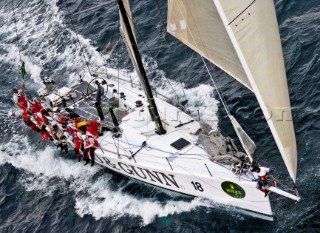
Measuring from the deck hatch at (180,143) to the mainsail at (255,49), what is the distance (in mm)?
5066

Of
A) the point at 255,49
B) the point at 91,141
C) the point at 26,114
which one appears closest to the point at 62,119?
the point at 91,141

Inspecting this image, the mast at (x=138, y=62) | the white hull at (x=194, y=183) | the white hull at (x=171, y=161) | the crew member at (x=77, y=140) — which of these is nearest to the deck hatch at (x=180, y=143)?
the white hull at (x=171, y=161)

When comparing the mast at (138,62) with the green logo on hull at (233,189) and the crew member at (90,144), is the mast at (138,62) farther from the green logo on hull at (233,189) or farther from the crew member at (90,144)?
the green logo on hull at (233,189)

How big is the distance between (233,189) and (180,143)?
3.21 metres

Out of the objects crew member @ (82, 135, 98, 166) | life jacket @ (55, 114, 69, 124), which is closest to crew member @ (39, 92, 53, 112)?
life jacket @ (55, 114, 69, 124)

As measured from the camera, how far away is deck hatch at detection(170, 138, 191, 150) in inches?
752

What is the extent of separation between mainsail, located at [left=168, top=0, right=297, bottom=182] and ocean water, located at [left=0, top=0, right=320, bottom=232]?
4.20m

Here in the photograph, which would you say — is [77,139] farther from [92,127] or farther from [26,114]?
[26,114]

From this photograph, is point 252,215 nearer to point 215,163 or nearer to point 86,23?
point 215,163

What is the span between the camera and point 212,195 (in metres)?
17.9

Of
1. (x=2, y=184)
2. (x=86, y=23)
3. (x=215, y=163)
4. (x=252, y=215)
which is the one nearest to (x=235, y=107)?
(x=215, y=163)

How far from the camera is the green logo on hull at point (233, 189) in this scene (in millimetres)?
16812

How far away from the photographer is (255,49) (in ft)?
44.2

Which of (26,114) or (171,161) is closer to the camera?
(171,161)
